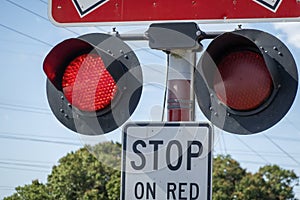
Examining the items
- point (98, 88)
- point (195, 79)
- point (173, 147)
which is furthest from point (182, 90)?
point (98, 88)

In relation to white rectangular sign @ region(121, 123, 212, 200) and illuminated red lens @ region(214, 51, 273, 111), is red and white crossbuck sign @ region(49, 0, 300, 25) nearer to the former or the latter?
illuminated red lens @ region(214, 51, 273, 111)

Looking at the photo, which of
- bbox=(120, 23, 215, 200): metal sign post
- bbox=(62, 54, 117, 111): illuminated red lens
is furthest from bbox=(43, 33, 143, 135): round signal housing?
bbox=(120, 23, 215, 200): metal sign post

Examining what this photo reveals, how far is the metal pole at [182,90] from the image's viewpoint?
2.98 metres

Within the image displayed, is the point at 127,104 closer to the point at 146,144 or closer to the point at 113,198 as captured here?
the point at 146,144

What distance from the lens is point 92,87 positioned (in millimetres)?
2955

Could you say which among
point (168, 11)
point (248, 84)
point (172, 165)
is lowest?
point (172, 165)

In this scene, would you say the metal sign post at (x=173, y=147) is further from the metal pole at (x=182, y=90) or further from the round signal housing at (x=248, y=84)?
the round signal housing at (x=248, y=84)

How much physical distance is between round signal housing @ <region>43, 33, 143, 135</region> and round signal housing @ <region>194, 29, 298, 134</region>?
11.3 inches

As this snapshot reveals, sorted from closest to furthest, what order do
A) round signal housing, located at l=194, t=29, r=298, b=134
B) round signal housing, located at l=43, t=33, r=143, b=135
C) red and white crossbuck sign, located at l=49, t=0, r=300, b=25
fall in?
round signal housing, located at l=194, t=29, r=298, b=134 < round signal housing, located at l=43, t=33, r=143, b=135 < red and white crossbuck sign, located at l=49, t=0, r=300, b=25

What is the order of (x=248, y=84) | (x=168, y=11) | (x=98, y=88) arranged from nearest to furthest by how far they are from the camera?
1. (x=248, y=84)
2. (x=98, y=88)
3. (x=168, y=11)

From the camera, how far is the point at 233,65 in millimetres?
2918

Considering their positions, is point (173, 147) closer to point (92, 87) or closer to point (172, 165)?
point (172, 165)

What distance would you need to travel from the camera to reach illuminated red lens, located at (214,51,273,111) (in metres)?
2.82

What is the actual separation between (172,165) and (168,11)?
70 cm
